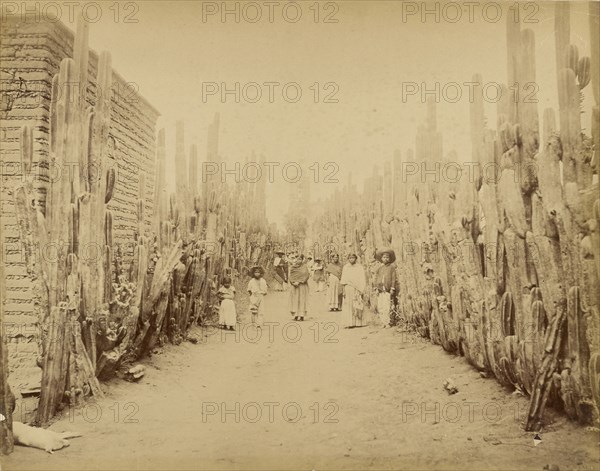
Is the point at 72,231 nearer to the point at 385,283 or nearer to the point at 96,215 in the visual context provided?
the point at 96,215

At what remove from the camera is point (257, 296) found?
3061 mm

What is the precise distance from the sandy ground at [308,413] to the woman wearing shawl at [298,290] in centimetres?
5

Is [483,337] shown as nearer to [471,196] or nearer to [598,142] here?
[471,196]

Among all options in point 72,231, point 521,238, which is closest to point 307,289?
point 521,238

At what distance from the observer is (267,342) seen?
300cm

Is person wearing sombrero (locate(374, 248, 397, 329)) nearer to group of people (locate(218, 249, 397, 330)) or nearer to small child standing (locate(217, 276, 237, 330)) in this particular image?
group of people (locate(218, 249, 397, 330))

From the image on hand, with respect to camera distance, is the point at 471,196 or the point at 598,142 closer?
the point at 598,142

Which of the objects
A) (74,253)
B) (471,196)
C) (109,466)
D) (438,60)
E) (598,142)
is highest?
(438,60)

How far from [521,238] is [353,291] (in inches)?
39.6

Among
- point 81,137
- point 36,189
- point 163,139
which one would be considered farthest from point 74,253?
point 163,139

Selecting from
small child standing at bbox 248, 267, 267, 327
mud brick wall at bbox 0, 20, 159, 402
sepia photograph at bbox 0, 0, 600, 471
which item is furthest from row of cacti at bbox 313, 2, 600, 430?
mud brick wall at bbox 0, 20, 159, 402

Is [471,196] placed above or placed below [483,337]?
above

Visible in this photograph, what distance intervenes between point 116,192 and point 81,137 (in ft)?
1.20

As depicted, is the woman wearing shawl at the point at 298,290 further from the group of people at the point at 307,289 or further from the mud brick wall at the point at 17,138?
the mud brick wall at the point at 17,138
